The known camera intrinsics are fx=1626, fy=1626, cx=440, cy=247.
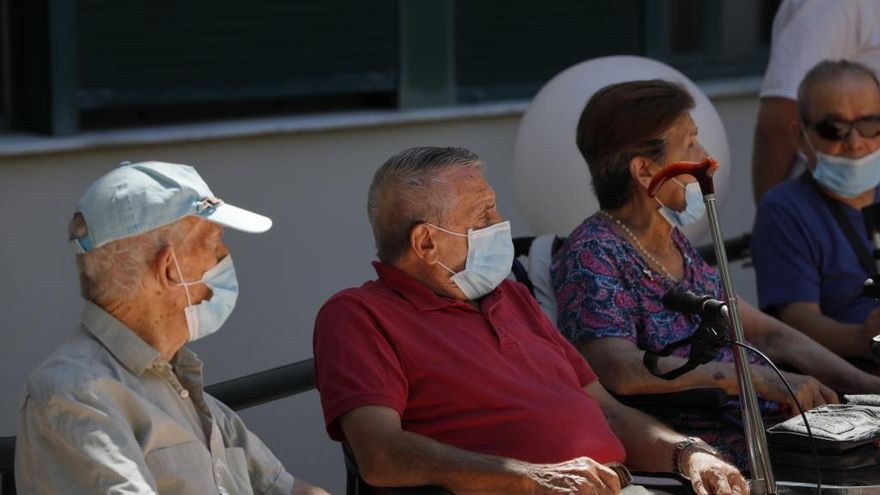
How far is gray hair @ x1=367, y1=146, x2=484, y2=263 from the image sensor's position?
384 centimetres

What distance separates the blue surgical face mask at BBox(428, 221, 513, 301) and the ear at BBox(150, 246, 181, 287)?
2.75ft

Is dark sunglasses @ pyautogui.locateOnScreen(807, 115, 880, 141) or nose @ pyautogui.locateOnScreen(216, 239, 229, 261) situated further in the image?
dark sunglasses @ pyautogui.locateOnScreen(807, 115, 880, 141)

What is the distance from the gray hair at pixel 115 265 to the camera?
3.12m

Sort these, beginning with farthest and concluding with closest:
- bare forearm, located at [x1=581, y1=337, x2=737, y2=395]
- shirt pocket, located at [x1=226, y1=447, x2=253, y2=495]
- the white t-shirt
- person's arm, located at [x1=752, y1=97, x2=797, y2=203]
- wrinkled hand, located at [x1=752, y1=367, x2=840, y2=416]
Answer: the white t-shirt < person's arm, located at [x1=752, y1=97, x2=797, y2=203] < wrinkled hand, located at [x1=752, y1=367, x2=840, y2=416] < bare forearm, located at [x1=581, y1=337, x2=737, y2=395] < shirt pocket, located at [x1=226, y1=447, x2=253, y2=495]

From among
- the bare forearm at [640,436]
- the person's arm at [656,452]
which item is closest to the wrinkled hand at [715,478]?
the person's arm at [656,452]

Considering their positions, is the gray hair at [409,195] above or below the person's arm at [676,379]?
above

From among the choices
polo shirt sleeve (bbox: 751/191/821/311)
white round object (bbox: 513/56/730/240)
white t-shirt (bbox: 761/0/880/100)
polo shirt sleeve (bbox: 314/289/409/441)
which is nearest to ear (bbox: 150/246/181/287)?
polo shirt sleeve (bbox: 314/289/409/441)

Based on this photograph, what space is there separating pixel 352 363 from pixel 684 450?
0.87 meters

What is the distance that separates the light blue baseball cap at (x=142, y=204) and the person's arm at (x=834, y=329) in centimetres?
222

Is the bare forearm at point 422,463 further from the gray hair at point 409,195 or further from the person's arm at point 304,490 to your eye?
the gray hair at point 409,195

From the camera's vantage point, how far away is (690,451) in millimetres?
3938

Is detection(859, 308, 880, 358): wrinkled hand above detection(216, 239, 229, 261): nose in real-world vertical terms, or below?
below

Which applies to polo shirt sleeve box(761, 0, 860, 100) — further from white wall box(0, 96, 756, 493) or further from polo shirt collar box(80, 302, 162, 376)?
polo shirt collar box(80, 302, 162, 376)

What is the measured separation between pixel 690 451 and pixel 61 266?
7.14ft
